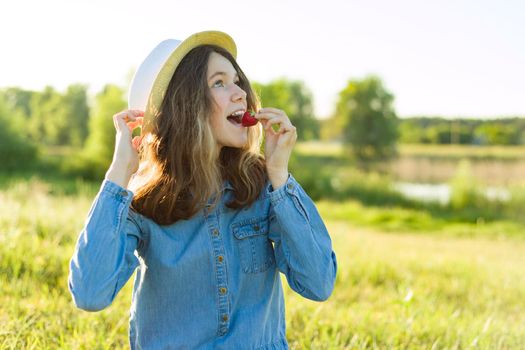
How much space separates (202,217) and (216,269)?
177 millimetres

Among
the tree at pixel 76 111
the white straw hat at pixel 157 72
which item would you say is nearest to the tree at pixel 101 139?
the tree at pixel 76 111

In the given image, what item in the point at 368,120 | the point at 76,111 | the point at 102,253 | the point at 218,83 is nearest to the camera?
the point at 102,253

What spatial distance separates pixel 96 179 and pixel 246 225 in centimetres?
2282

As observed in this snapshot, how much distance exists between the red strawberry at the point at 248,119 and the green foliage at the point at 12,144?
910 inches

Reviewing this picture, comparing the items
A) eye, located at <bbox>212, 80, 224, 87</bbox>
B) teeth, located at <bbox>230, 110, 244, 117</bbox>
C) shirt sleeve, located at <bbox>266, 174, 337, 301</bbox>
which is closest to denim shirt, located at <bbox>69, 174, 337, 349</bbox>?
shirt sleeve, located at <bbox>266, 174, 337, 301</bbox>

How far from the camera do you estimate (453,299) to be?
183 inches

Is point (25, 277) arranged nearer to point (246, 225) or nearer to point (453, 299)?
point (246, 225)

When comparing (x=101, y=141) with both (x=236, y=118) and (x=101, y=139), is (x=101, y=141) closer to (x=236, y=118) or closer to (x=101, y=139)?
(x=101, y=139)

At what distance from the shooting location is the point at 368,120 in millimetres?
30562

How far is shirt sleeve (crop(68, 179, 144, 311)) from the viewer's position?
1686mm

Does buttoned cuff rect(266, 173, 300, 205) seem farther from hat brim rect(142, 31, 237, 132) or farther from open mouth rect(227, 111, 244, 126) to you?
hat brim rect(142, 31, 237, 132)

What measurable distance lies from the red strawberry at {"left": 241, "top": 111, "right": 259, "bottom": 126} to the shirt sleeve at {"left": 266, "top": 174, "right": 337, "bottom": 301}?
0.75ft

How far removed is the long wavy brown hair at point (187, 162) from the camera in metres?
1.88

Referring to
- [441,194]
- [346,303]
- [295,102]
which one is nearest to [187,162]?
[346,303]
